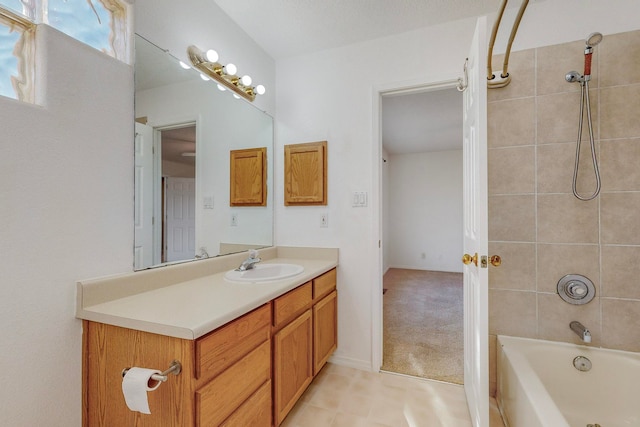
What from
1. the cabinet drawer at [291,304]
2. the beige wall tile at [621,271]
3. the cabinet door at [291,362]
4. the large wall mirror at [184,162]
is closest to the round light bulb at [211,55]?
the large wall mirror at [184,162]

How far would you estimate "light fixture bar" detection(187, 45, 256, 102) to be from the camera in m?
1.57

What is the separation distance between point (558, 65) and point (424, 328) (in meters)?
2.29

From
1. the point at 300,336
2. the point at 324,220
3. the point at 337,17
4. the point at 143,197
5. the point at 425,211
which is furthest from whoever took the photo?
the point at 425,211

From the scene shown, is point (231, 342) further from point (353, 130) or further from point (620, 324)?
point (620, 324)

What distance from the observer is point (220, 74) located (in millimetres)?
1726

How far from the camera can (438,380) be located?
1.88 m

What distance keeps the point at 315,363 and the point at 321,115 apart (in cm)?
174

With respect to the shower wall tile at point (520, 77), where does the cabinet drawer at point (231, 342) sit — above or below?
below

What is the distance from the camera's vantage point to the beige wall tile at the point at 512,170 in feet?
5.50

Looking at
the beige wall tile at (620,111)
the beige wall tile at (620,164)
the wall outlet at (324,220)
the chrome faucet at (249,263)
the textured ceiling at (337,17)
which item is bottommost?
the chrome faucet at (249,263)

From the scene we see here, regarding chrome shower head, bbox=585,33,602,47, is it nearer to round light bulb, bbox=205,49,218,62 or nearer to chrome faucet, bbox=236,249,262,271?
round light bulb, bbox=205,49,218,62

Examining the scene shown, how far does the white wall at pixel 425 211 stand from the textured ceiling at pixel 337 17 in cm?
386

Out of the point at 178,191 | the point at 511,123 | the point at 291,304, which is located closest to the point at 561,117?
the point at 511,123

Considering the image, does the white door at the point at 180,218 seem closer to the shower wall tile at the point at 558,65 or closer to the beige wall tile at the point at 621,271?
the shower wall tile at the point at 558,65
